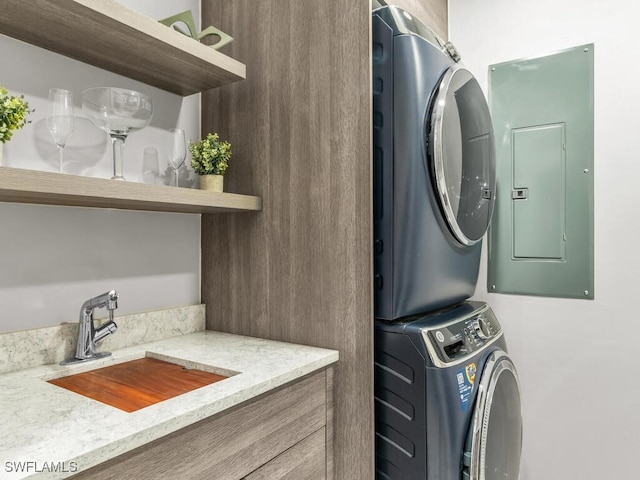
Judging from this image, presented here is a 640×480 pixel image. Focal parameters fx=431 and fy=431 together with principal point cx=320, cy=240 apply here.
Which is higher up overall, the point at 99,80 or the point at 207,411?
the point at 99,80

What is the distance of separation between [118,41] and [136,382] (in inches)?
36.0

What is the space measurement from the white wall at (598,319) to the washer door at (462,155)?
1.70 feet

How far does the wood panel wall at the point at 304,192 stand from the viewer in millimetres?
1305

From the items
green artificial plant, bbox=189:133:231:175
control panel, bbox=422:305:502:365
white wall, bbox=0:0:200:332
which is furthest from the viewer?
green artificial plant, bbox=189:133:231:175

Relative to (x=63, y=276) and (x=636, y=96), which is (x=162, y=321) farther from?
(x=636, y=96)

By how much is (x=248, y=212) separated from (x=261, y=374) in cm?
64

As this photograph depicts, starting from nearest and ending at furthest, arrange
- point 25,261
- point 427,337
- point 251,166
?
point 25,261 → point 427,337 → point 251,166

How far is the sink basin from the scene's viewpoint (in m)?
0.99

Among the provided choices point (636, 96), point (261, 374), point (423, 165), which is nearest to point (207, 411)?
point (261, 374)

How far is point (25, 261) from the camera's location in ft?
3.87

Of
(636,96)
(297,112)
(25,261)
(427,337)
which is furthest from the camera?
(636,96)

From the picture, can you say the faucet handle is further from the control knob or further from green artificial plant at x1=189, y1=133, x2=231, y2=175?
the control knob

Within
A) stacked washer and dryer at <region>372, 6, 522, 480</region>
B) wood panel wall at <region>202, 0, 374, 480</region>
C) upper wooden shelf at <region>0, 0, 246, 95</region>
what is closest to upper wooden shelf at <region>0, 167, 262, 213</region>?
wood panel wall at <region>202, 0, 374, 480</region>

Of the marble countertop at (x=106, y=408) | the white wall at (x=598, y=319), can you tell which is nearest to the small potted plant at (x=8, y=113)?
the marble countertop at (x=106, y=408)
